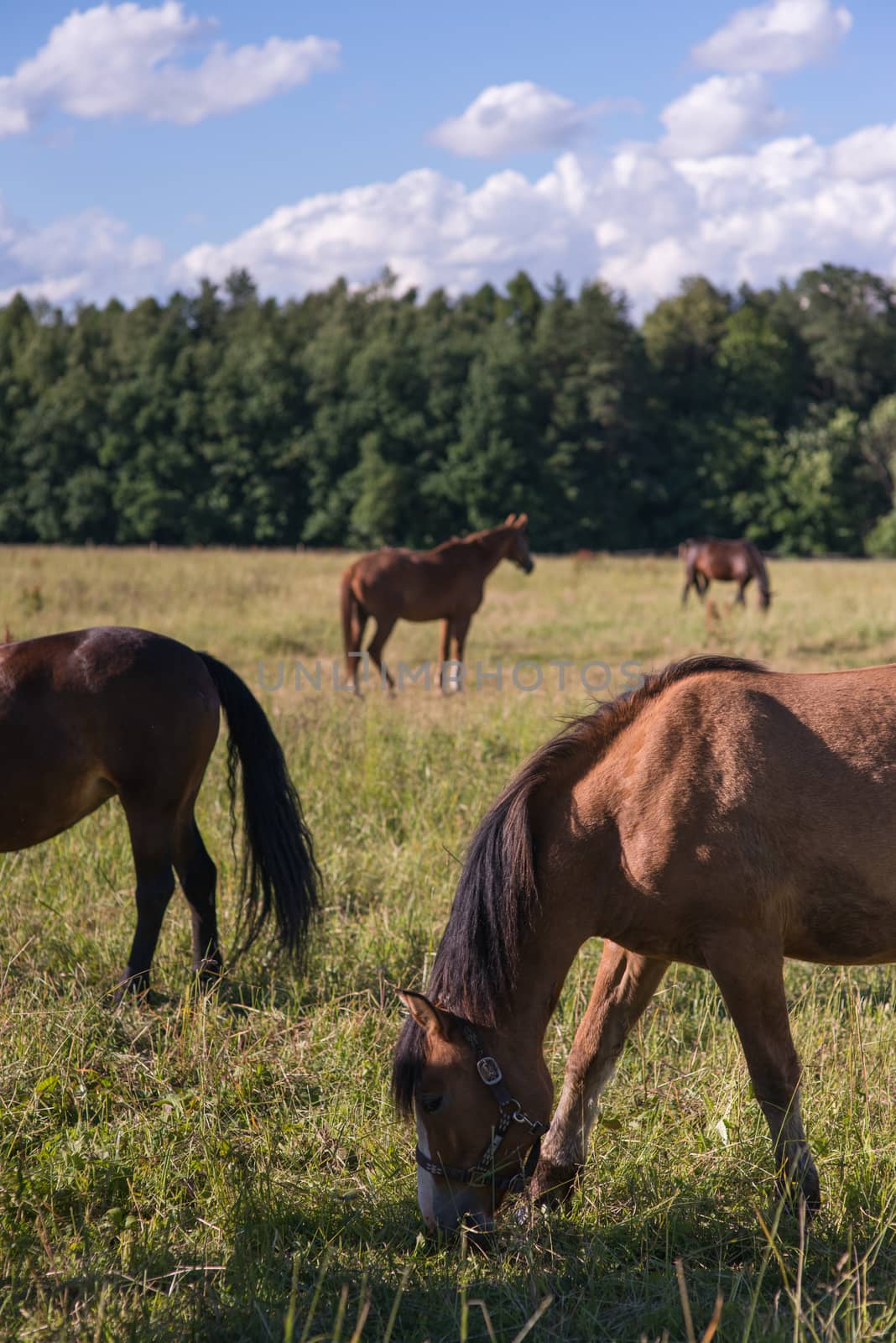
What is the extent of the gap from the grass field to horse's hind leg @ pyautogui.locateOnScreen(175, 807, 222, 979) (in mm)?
147

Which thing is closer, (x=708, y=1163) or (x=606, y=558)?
(x=708, y=1163)

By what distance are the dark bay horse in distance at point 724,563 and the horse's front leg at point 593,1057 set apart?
16.3 m

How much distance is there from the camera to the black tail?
4.53 m

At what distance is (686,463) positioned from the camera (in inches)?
2174

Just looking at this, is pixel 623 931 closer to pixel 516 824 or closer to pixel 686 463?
pixel 516 824

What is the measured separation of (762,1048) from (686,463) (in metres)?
54.7

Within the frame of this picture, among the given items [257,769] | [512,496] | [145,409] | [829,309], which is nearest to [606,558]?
[512,496]

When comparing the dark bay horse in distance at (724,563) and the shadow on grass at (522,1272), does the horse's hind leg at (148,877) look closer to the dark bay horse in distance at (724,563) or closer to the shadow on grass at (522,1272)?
the shadow on grass at (522,1272)

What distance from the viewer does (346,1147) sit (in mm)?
3314

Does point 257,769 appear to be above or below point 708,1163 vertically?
above

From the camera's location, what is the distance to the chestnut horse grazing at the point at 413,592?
12211 millimetres

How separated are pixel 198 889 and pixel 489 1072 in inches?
84.2

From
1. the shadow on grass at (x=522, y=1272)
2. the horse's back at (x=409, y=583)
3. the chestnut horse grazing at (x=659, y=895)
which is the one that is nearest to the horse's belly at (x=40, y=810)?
the shadow on grass at (x=522, y=1272)

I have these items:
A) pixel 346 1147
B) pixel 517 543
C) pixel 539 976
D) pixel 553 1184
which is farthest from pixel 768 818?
pixel 517 543
